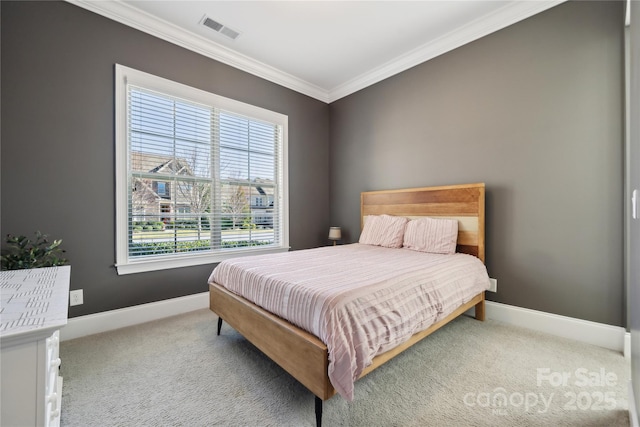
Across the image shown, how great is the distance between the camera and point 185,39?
9.00 ft

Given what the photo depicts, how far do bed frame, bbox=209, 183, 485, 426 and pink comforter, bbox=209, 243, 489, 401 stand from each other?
0.06 meters

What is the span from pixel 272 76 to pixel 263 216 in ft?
6.24

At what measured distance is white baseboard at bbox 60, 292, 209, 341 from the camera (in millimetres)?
2191

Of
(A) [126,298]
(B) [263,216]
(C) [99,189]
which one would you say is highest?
(C) [99,189]

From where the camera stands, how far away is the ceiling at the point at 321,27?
7.79ft

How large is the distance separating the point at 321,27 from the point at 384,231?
7.63ft

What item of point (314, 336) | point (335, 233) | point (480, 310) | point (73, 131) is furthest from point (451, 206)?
point (73, 131)

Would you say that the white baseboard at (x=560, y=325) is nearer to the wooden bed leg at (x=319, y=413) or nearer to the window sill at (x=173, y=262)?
the wooden bed leg at (x=319, y=413)

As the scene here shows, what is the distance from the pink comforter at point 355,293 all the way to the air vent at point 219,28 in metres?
2.39

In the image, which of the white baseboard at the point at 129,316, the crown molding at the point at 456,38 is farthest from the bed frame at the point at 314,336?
the crown molding at the point at 456,38

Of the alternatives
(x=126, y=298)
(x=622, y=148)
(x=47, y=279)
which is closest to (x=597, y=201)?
(x=622, y=148)

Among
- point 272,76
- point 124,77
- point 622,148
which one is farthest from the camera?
point 272,76

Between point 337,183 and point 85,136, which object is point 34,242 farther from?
point 337,183

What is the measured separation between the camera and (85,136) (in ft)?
7.41
